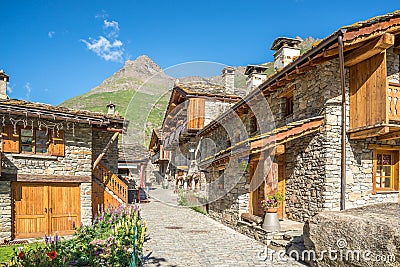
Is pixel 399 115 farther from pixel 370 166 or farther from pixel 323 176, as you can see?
pixel 323 176

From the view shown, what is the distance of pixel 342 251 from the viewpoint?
6.35 metres

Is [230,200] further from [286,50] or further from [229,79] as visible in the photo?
[229,79]

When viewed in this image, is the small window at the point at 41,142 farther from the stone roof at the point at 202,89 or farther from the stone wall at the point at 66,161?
the stone roof at the point at 202,89

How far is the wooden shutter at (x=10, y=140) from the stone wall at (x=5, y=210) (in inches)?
45.7

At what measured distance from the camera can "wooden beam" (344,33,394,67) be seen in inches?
337

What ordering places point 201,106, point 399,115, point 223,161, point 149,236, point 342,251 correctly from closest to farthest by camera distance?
point 342,251 < point 399,115 < point 149,236 < point 223,161 < point 201,106

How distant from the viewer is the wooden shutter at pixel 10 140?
11609 millimetres

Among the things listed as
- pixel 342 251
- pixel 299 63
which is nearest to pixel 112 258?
pixel 342 251

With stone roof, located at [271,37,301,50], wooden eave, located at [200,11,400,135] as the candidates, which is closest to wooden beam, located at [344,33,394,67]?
wooden eave, located at [200,11,400,135]

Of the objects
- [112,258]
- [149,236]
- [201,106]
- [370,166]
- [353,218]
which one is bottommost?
[149,236]

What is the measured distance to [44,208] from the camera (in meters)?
12.4

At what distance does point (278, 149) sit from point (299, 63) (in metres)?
2.82

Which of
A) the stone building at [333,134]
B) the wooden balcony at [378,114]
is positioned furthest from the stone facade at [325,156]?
the wooden balcony at [378,114]

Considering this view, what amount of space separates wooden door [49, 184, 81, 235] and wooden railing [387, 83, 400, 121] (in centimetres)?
1107
